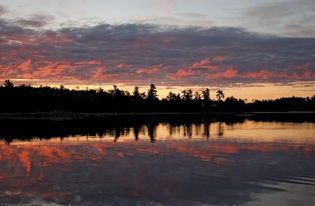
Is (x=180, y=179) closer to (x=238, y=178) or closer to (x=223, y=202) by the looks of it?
(x=238, y=178)

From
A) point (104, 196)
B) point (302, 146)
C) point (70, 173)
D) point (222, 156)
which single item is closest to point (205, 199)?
point (104, 196)

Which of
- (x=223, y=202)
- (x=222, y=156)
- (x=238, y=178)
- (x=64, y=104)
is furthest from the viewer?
(x=64, y=104)

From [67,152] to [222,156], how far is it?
34.8ft

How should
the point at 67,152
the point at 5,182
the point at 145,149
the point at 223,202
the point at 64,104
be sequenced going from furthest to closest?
the point at 64,104
the point at 145,149
the point at 67,152
the point at 5,182
the point at 223,202

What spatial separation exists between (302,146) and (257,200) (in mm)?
21748

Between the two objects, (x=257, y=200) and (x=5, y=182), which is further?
(x=5, y=182)

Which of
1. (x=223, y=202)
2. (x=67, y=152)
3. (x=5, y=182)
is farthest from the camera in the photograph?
(x=67, y=152)

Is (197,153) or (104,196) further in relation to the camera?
(197,153)

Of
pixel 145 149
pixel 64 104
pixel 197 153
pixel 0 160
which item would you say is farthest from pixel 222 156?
pixel 64 104

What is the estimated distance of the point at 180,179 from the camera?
67.4 ft

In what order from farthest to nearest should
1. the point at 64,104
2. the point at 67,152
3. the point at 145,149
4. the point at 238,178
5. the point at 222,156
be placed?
the point at 64,104
the point at 145,149
the point at 67,152
the point at 222,156
the point at 238,178

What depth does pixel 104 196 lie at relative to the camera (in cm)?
1667

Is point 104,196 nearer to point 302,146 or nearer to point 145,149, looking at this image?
point 145,149

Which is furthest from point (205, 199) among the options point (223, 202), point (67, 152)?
point (67, 152)
